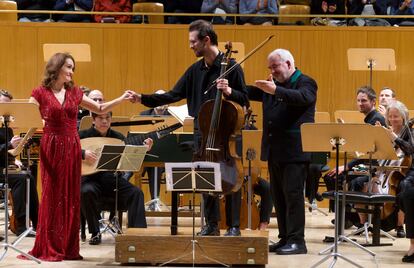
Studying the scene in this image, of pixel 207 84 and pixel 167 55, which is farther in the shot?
pixel 167 55

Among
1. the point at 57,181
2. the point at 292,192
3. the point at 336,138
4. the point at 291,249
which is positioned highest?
the point at 336,138

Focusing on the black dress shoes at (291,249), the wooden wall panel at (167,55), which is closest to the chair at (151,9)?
the wooden wall panel at (167,55)

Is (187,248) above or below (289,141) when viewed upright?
below

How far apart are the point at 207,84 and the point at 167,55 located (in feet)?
19.2

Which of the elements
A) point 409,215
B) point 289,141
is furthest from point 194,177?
point 409,215

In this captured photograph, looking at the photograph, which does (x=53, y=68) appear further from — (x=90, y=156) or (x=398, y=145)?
(x=398, y=145)

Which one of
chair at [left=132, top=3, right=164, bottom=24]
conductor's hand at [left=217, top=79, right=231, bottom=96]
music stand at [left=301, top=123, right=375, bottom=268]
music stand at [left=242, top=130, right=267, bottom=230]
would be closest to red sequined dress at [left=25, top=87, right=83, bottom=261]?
conductor's hand at [left=217, top=79, right=231, bottom=96]

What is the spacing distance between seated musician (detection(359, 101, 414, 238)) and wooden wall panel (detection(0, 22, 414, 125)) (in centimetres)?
403

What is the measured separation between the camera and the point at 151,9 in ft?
40.7

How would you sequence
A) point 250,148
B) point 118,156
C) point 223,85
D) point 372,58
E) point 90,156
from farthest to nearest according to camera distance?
1. point 372,58
2. point 250,148
3. point 118,156
4. point 90,156
5. point 223,85

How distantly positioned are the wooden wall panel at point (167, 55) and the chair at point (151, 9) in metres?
0.23

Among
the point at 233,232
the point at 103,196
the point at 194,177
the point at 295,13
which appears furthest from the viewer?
the point at 295,13

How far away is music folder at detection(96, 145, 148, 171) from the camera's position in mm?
6906

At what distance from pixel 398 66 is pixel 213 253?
6775 mm
